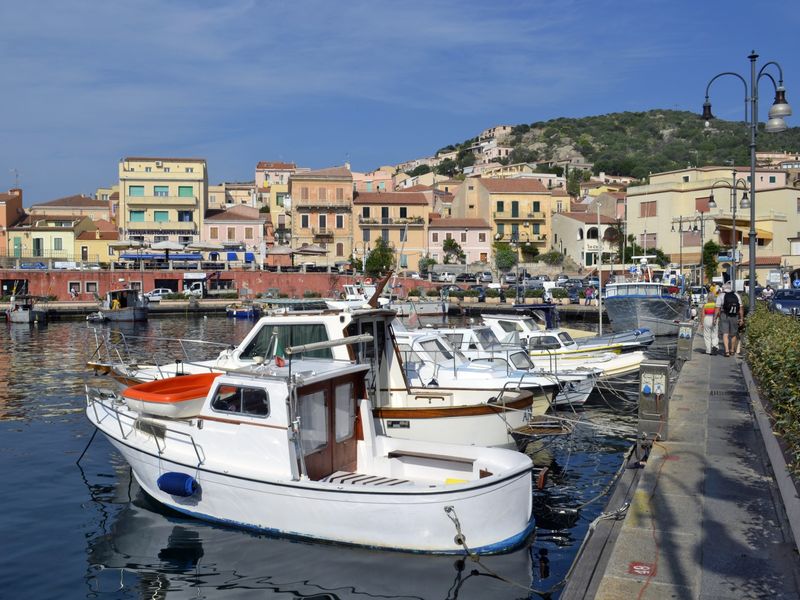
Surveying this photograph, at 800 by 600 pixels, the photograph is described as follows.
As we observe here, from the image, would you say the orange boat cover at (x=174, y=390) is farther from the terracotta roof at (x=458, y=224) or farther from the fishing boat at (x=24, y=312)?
the terracotta roof at (x=458, y=224)

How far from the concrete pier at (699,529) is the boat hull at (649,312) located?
28454mm

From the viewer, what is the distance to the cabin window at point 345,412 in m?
11.7

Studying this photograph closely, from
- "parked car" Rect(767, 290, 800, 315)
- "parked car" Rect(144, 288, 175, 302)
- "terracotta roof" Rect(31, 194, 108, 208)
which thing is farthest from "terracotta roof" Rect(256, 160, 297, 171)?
"parked car" Rect(767, 290, 800, 315)

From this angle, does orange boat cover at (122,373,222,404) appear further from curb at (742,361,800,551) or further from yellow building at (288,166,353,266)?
yellow building at (288,166,353,266)

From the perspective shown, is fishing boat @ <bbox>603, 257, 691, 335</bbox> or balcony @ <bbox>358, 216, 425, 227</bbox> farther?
balcony @ <bbox>358, 216, 425, 227</bbox>

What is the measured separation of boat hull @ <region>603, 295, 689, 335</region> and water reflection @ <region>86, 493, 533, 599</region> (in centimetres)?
3276

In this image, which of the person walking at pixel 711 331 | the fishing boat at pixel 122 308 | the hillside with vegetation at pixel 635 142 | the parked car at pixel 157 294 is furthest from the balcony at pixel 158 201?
the hillside with vegetation at pixel 635 142

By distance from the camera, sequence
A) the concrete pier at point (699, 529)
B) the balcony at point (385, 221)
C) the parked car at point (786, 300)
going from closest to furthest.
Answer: the concrete pier at point (699, 529), the parked car at point (786, 300), the balcony at point (385, 221)

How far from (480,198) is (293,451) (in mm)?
78977

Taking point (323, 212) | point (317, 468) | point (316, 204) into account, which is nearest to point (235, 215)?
point (316, 204)

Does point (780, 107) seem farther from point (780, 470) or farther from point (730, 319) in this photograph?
point (780, 470)

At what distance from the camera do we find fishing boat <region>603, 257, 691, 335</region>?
41000mm

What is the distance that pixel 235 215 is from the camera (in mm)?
83375

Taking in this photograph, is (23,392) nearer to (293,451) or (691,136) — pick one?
(293,451)
